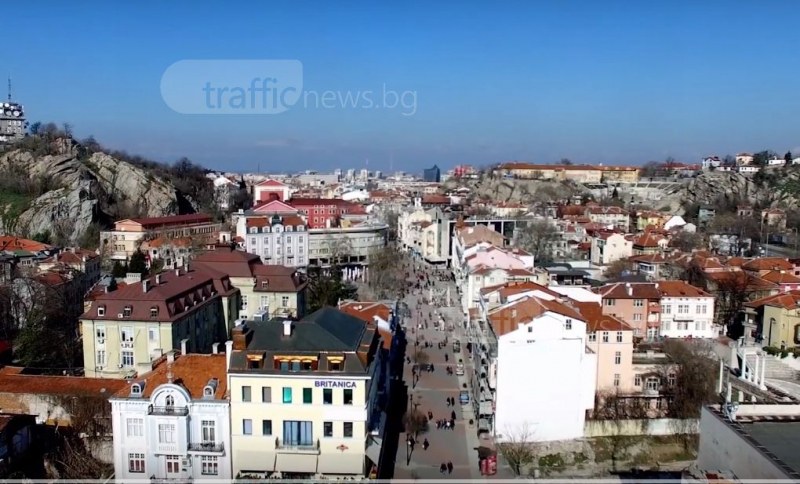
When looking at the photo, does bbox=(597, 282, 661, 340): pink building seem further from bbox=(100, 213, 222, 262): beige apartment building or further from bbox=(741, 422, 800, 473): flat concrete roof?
bbox=(100, 213, 222, 262): beige apartment building

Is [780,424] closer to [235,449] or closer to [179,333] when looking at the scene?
[235,449]

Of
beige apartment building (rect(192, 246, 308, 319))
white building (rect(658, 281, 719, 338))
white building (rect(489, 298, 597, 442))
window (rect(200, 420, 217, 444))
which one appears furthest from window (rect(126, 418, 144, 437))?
white building (rect(658, 281, 719, 338))

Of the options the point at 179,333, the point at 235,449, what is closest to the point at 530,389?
the point at 235,449

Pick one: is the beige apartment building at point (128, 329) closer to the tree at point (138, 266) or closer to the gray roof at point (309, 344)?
the gray roof at point (309, 344)

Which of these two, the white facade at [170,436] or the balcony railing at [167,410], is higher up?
the balcony railing at [167,410]

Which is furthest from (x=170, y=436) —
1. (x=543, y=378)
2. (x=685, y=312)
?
(x=685, y=312)

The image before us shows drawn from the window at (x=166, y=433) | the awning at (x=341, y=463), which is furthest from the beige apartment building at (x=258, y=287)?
the awning at (x=341, y=463)

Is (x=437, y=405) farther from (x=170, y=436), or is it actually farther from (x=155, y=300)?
(x=155, y=300)
